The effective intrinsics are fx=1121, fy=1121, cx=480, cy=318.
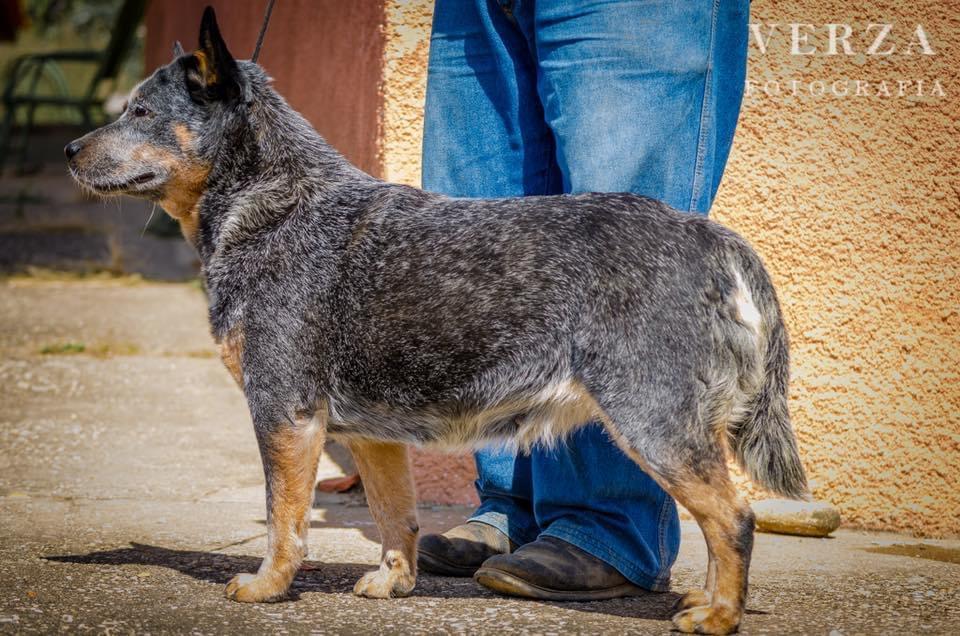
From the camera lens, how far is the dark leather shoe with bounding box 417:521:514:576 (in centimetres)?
349

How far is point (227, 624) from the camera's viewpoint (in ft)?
9.59

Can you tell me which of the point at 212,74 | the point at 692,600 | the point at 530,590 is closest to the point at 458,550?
the point at 530,590

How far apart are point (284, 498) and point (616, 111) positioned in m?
1.45

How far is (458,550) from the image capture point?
349 centimetres

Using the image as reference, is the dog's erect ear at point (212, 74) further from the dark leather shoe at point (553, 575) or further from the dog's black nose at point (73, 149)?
the dark leather shoe at point (553, 575)

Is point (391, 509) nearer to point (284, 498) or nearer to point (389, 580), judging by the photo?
point (389, 580)

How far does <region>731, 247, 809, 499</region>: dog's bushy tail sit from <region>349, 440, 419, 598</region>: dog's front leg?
3.36ft

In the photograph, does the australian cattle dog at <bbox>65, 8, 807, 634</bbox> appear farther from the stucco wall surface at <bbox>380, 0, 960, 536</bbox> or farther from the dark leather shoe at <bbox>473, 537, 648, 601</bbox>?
the stucco wall surface at <bbox>380, 0, 960, 536</bbox>

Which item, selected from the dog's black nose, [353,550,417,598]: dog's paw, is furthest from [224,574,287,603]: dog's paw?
the dog's black nose

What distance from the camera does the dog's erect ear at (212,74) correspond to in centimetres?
335

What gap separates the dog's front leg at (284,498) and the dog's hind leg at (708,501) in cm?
86

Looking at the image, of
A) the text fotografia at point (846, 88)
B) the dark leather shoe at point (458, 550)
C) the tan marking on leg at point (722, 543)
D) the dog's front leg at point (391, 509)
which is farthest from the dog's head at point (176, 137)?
the text fotografia at point (846, 88)

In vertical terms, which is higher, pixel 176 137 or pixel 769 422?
pixel 176 137

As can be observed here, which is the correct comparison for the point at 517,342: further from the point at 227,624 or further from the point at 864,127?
the point at 864,127
